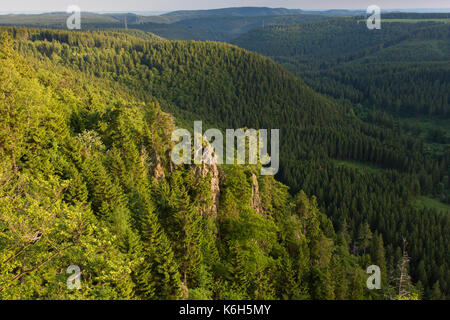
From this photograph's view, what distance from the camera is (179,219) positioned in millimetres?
44656

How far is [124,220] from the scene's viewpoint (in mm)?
41656

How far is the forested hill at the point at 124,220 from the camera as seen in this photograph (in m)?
28.4

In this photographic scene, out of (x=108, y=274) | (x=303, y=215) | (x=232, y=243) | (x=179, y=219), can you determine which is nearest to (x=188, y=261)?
(x=179, y=219)

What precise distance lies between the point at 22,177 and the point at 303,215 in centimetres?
7795

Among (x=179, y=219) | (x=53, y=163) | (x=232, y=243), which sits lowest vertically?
(x=232, y=243)

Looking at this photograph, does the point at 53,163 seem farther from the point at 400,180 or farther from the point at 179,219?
the point at 400,180

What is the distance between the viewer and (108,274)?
29406 millimetres

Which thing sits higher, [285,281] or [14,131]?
[14,131]

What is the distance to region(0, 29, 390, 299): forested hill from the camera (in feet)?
93.2

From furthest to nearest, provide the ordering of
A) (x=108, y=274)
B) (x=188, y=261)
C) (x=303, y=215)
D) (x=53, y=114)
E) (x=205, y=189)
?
(x=303, y=215) → (x=205, y=189) → (x=53, y=114) → (x=188, y=261) → (x=108, y=274)

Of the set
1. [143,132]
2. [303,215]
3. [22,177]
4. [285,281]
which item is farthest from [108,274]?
[303,215]

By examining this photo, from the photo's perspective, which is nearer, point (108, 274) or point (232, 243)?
point (108, 274)
